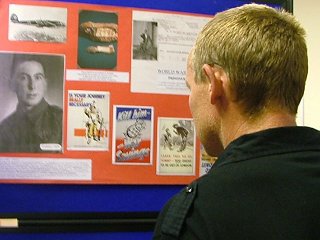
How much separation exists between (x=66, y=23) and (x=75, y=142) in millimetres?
296

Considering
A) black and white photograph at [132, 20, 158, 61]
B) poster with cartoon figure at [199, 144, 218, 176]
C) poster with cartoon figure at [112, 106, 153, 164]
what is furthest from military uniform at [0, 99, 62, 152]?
poster with cartoon figure at [199, 144, 218, 176]

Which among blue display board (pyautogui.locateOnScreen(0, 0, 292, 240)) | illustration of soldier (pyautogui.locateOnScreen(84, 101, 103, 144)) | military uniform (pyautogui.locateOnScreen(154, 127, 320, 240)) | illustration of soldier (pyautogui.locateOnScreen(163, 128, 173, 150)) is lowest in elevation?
blue display board (pyautogui.locateOnScreen(0, 0, 292, 240))

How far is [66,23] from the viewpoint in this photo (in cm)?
108

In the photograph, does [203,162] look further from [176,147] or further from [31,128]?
[31,128]

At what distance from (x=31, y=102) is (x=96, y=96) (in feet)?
0.52

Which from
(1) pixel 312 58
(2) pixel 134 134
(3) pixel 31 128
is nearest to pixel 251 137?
(2) pixel 134 134

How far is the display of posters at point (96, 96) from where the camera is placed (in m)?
1.05

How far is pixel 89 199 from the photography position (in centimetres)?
109

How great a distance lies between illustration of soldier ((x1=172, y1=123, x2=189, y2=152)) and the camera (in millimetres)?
1161

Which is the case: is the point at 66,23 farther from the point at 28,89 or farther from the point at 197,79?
the point at 197,79

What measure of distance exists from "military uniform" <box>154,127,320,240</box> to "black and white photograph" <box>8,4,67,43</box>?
1.91ft

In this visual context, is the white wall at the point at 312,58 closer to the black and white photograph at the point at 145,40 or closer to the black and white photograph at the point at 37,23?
the black and white photograph at the point at 145,40

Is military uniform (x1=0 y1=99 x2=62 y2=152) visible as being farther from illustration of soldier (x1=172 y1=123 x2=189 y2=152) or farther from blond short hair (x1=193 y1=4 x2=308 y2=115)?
blond short hair (x1=193 y1=4 x2=308 y2=115)

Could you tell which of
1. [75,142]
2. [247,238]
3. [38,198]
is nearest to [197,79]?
[247,238]
